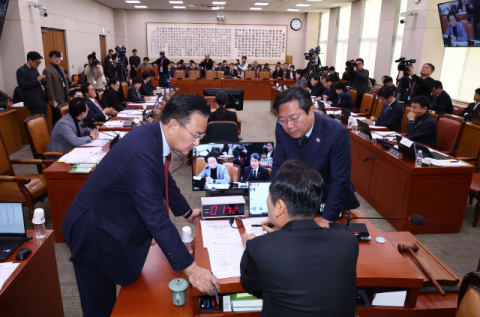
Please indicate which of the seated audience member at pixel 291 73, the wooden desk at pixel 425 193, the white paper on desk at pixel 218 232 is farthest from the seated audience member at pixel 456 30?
the white paper on desk at pixel 218 232

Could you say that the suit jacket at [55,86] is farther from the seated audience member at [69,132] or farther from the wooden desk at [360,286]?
the wooden desk at [360,286]

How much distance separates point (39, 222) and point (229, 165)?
1.32 m

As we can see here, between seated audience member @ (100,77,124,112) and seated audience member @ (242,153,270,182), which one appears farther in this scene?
seated audience member @ (100,77,124,112)

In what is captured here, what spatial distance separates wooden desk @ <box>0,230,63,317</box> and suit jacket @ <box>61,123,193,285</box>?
351mm

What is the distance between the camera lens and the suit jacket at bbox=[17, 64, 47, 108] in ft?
16.7

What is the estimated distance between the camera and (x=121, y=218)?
4.41ft

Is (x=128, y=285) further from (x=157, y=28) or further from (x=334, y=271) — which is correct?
(x=157, y=28)

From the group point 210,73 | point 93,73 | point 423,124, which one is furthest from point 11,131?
point 210,73

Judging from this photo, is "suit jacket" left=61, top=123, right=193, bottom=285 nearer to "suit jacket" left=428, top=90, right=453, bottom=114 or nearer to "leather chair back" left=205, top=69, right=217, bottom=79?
"suit jacket" left=428, top=90, right=453, bottom=114

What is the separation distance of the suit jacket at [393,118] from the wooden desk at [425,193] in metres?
1.25

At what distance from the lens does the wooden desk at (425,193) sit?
297 cm

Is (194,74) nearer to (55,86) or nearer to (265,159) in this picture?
(55,86)

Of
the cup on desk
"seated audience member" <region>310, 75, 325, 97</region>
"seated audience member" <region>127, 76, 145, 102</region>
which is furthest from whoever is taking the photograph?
"seated audience member" <region>310, 75, 325, 97</region>

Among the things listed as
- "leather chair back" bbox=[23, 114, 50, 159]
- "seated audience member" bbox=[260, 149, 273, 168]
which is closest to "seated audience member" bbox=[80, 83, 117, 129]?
"leather chair back" bbox=[23, 114, 50, 159]
